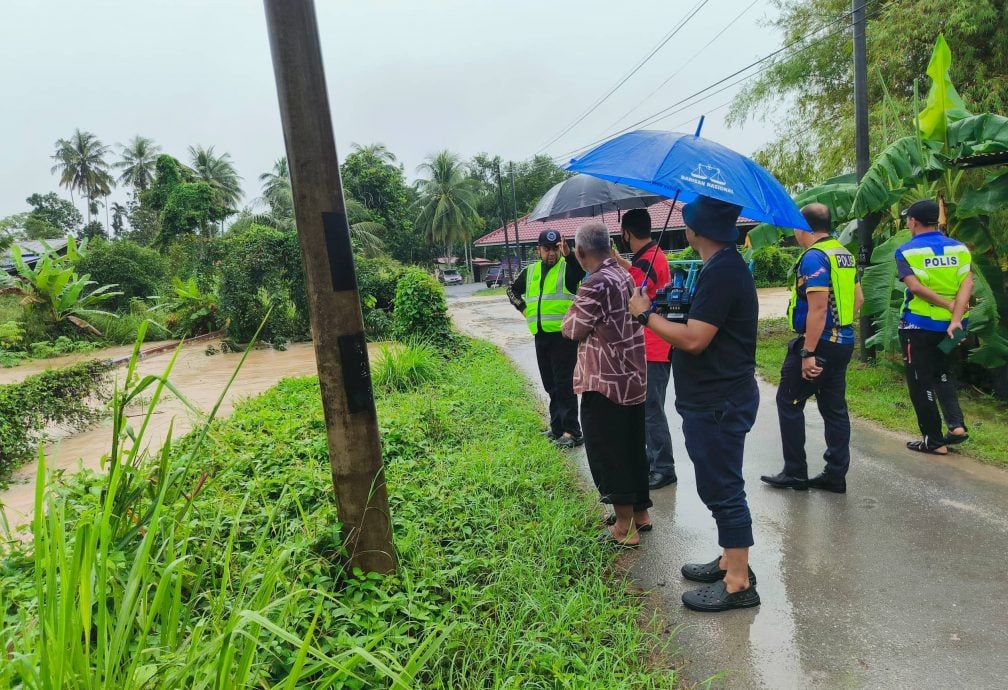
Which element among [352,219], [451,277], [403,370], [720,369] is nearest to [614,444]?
[720,369]

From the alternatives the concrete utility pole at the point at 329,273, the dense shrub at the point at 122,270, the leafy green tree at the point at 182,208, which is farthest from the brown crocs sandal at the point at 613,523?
the leafy green tree at the point at 182,208

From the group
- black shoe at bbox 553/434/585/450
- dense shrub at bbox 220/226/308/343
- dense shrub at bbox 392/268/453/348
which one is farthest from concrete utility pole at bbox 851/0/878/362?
dense shrub at bbox 220/226/308/343

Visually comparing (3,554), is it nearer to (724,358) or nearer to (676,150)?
Result: (724,358)

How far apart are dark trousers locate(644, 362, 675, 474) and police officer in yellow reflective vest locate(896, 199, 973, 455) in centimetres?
196

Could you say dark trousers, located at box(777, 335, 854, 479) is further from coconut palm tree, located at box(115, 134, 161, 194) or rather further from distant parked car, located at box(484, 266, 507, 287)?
coconut palm tree, located at box(115, 134, 161, 194)

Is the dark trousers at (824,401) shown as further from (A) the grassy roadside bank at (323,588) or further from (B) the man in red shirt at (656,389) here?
(A) the grassy roadside bank at (323,588)

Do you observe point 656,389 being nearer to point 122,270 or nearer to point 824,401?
point 824,401

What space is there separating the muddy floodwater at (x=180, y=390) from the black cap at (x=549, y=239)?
9.06ft

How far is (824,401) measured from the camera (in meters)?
4.08

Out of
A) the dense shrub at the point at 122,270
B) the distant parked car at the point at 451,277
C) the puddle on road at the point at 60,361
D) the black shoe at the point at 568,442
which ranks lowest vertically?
the black shoe at the point at 568,442

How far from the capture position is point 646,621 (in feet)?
9.24

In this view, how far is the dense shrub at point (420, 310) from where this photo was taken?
32.7 feet

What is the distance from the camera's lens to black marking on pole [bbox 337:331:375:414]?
7.77ft

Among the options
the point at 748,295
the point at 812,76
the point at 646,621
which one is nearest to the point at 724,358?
the point at 748,295
